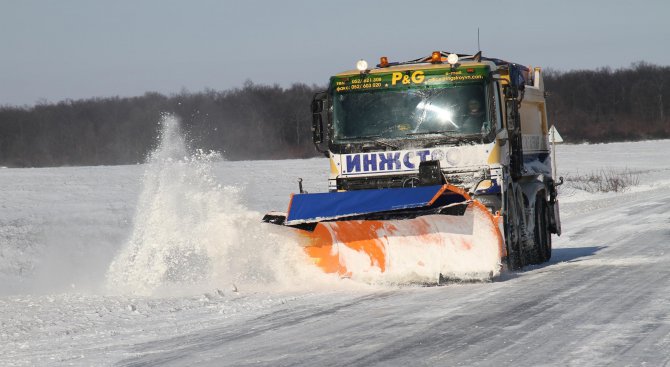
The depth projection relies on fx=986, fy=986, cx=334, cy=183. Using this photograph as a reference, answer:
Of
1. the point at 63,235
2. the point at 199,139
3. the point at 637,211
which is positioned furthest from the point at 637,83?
the point at 63,235

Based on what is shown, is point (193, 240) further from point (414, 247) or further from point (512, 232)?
point (512, 232)

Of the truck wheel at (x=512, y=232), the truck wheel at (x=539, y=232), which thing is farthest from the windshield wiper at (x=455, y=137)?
the truck wheel at (x=539, y=232)

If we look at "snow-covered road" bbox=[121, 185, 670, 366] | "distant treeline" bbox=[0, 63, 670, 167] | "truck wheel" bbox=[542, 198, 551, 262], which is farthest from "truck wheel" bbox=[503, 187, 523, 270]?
"distant treeline" bbox=[0, 63, 670, 167]

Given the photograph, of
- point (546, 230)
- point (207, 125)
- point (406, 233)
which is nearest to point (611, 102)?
point (207, 125)

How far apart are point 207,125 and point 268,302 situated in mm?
52380

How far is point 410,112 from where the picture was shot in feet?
35.3

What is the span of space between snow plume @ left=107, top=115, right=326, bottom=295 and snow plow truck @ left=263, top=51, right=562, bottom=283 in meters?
0.42

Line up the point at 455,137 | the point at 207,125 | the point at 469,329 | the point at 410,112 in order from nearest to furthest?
the point at 469,329
the point at 455,137
the point at 410,112
the point at 207,125

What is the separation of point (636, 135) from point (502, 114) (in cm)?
6968

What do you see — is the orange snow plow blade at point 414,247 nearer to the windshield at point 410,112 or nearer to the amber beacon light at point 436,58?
the windshield at point 410,112

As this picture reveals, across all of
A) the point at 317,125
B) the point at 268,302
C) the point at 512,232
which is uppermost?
the point at 317,125

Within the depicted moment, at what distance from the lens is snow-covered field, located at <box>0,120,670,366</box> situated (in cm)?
611

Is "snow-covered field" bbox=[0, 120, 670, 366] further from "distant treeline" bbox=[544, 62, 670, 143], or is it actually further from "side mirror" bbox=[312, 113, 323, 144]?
"distant treeline" bbox=[544, 62, 670, 143]

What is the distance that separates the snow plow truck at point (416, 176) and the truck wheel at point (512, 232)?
0.05ft
